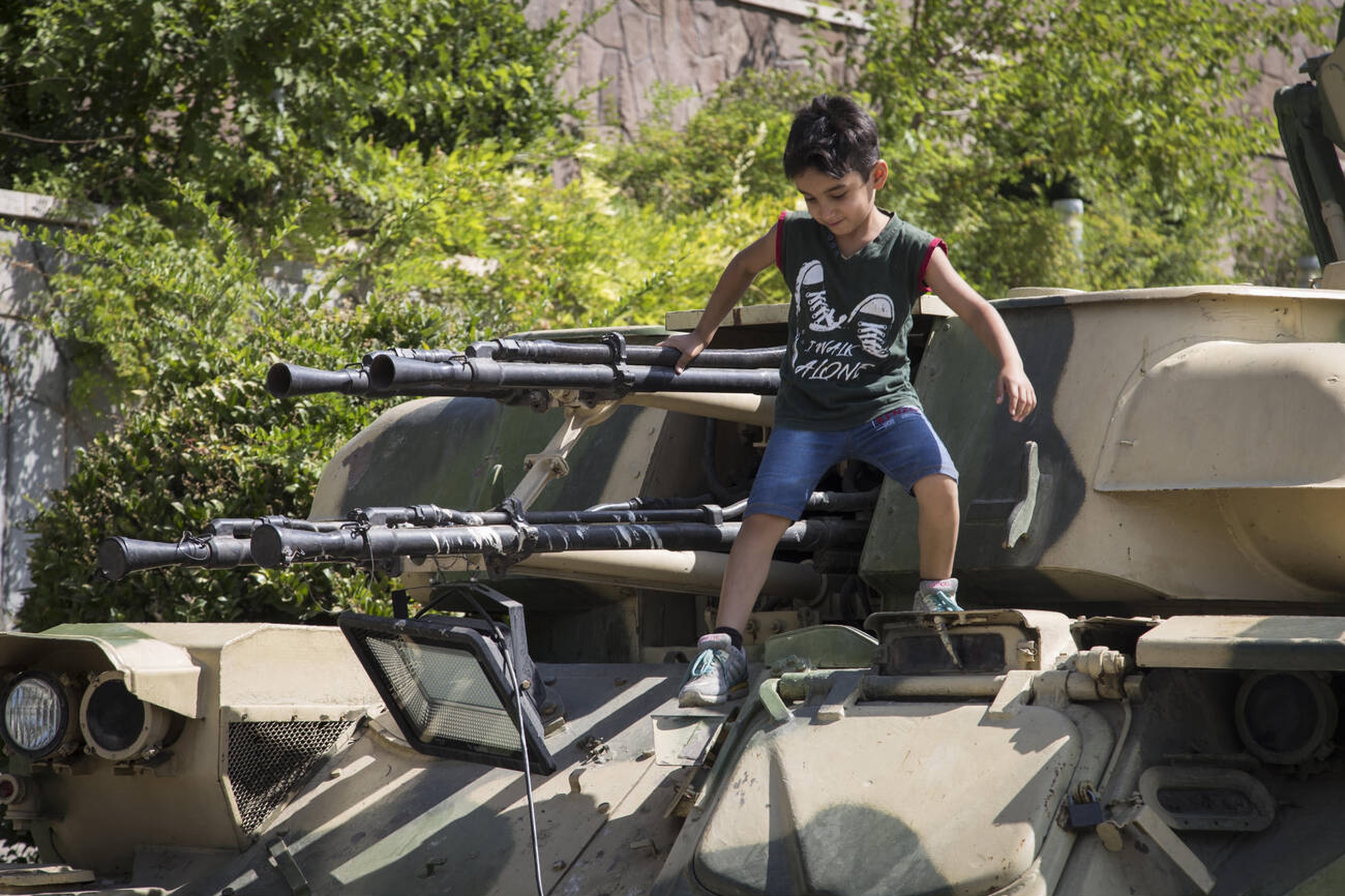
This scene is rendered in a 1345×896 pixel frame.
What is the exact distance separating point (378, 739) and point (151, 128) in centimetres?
774

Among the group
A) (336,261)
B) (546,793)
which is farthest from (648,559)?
(336,261)

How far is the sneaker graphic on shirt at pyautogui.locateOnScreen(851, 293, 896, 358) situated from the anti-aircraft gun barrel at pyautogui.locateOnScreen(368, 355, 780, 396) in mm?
389

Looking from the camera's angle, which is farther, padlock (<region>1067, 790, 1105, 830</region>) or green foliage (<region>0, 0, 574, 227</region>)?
green foliage (<region>0, 0, 574, 227</region>)

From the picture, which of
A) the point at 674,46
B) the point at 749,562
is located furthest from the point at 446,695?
the point at 674,46

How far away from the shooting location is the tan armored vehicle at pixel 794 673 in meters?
3.22

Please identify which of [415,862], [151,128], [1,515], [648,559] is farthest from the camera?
[151,128]

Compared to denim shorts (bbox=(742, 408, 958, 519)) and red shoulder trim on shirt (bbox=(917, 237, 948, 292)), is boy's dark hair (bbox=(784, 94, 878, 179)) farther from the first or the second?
denim shorts (bbox=(742, 408, 958, 519))

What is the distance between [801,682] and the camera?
3.75 m

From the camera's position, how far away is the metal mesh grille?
171 inches

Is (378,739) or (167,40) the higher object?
(167,40)

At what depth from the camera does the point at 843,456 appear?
13.6 feet

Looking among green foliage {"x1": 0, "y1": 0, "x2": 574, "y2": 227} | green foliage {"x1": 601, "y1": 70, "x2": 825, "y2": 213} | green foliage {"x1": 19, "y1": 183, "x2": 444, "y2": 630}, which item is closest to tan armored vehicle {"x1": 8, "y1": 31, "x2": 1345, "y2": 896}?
green foliage {"x1": 19, "y1": 183, "x2": 444, "y2": 630}

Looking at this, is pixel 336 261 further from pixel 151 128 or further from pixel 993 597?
pixel 993 597

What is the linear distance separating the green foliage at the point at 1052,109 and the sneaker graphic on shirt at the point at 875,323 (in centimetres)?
829
